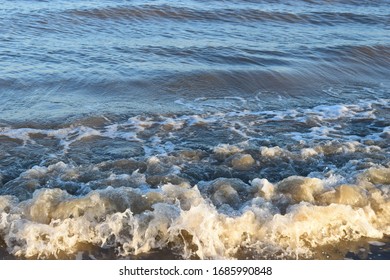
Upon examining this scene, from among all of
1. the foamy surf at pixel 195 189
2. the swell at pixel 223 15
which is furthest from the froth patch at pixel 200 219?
the swell at pixel 223 15

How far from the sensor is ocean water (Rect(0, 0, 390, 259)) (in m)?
4.27

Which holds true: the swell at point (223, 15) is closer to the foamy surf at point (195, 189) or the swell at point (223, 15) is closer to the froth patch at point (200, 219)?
the foamy surf at point (195, 189)

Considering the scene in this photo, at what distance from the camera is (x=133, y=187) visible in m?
5.02

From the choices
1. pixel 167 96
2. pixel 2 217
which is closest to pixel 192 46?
pixel 167 96

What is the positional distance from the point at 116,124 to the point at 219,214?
9.31 ft

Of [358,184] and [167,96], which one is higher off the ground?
[358,184]

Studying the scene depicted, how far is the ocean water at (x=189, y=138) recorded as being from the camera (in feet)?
14.0

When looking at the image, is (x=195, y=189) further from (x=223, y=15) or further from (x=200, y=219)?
(x=223, y=15)

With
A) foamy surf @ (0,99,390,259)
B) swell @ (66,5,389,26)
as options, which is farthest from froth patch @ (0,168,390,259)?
swell @ (66,5,389,26)

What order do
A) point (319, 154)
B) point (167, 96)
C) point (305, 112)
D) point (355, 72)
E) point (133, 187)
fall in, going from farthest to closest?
point (355, 72)
point (167, 96)
point (305, 112)
point (319, 154)
point (133, 187)

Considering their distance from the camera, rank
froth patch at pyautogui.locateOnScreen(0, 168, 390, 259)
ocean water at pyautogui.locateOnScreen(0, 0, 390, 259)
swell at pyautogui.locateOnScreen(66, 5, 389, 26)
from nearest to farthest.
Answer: froth patch at pyautogui.locateOnScreen(0, 168, 390, 259) < ocean water at pyautogui.locateOnScreen(0, 0, 390, 259) < swell at pyautogui.locateOnScreen(66, 5, 389, 26)

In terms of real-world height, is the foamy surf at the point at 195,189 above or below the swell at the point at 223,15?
above

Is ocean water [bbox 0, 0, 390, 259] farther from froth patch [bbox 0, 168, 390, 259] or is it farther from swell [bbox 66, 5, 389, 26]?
swell [bbox 66, 5, 389, 26]

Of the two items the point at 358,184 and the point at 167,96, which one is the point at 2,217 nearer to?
the point at 358,184
